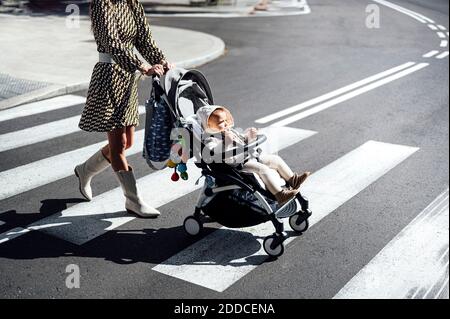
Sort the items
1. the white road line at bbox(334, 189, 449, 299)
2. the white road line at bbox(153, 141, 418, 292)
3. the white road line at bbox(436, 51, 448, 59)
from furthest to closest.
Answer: the white road line at bbox(436, 51, 448, 59) < the white road line at bbox(153, 141, 418, 292) < the white road line at bbox(334, 189, 449, 299)

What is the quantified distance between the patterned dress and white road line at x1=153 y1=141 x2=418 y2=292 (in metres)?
1.29

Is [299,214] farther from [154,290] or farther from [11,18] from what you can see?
[11,18]

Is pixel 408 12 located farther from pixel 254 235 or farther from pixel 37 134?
pixel 254 235

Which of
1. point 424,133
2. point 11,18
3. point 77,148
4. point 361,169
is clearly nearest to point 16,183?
point 77,148

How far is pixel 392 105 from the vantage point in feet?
33.4

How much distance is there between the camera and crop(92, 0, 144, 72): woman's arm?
16.3 feet

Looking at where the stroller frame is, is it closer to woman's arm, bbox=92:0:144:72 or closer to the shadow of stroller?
the shadow of stroller

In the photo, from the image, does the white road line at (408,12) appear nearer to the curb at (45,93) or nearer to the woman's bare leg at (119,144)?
the curb at (45,93)

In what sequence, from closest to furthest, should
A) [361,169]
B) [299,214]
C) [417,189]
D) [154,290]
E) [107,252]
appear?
[154,290] < [107,252] < [299,214] < [417,189] < [361,169]

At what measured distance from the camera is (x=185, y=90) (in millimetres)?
5438

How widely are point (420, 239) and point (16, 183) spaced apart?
4.02m

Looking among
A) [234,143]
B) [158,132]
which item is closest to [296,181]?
[234,143]

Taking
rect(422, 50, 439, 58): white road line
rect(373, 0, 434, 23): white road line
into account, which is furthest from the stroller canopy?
rect(373, 0, 434, 23): white road line

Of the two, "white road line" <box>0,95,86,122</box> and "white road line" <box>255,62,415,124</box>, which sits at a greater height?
"white road line" <box>0,95,86,122</box>
